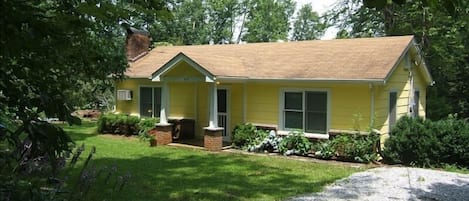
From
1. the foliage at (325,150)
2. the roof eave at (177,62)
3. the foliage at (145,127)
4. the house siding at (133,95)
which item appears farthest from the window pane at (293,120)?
the house siding at (133,95)

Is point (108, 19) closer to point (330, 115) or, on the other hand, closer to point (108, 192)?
point (108, 192)

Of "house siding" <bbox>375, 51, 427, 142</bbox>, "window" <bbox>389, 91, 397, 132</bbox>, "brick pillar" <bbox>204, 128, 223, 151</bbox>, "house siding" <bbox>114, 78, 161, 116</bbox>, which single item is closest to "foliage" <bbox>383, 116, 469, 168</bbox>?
"house siding" <bbox>375, 51, 427, 142</bbox>

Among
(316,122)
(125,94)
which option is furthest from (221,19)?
(316,122)

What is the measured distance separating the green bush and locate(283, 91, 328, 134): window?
21.5ft

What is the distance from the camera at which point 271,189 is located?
9219 millimetres

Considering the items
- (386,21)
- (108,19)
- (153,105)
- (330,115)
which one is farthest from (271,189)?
(386,21)

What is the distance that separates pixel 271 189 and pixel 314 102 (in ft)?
20.1

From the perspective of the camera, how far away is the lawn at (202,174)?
28.1 feet

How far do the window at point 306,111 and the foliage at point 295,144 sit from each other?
0.51m

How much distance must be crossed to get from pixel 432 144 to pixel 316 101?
3.80m

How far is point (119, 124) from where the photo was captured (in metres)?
19.2

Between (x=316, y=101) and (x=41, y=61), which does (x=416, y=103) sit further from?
(x=41, y=61)

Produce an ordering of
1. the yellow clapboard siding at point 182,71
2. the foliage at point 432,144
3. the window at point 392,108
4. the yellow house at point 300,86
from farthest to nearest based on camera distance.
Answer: the yellow clapboard siding at point 182,71 → the window at point 392,108 → the yellow house at point 300,86 → the foliage at point 432,144

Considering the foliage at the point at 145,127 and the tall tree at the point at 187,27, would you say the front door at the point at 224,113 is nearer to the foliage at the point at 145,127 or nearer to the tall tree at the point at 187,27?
the foliage at the point at 145,127
